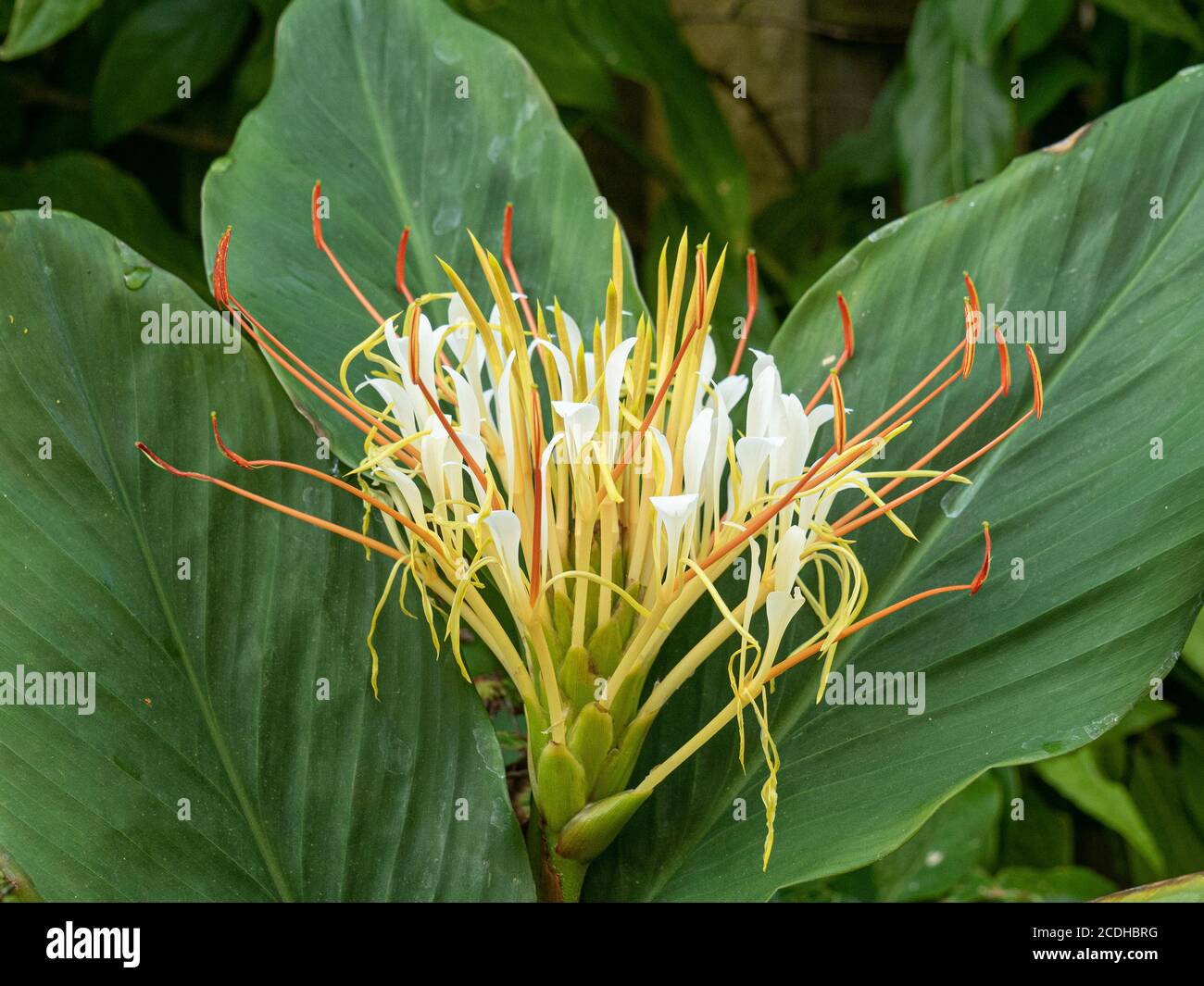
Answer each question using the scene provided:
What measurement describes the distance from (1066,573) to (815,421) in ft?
0.43

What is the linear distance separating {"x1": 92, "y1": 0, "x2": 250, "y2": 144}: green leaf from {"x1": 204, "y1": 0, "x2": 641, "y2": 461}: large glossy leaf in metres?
0.48

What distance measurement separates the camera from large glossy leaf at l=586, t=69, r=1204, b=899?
45 centimetres

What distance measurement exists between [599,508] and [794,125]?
1074 millimetres

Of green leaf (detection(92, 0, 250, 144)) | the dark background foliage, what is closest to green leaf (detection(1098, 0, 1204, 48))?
the dark background foliage

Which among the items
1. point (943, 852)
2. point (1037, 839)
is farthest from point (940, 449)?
point (1037, 839)

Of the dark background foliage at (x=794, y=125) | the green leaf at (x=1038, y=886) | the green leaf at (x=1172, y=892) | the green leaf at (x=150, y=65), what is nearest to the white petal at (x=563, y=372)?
the green leaf at (x=1172, y=892)

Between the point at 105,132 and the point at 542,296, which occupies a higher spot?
the point at 105,132

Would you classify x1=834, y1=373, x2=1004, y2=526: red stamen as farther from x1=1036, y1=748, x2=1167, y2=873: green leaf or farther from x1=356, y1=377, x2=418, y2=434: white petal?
x1=1036, y1=748, x2=1167, y2=873: green leaf

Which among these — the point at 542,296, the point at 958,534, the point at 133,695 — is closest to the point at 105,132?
the point at 542,296

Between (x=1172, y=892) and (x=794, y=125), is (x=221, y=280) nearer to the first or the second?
(x=1172, y=892)

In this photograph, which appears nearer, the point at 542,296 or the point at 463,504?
the point at 463,504
